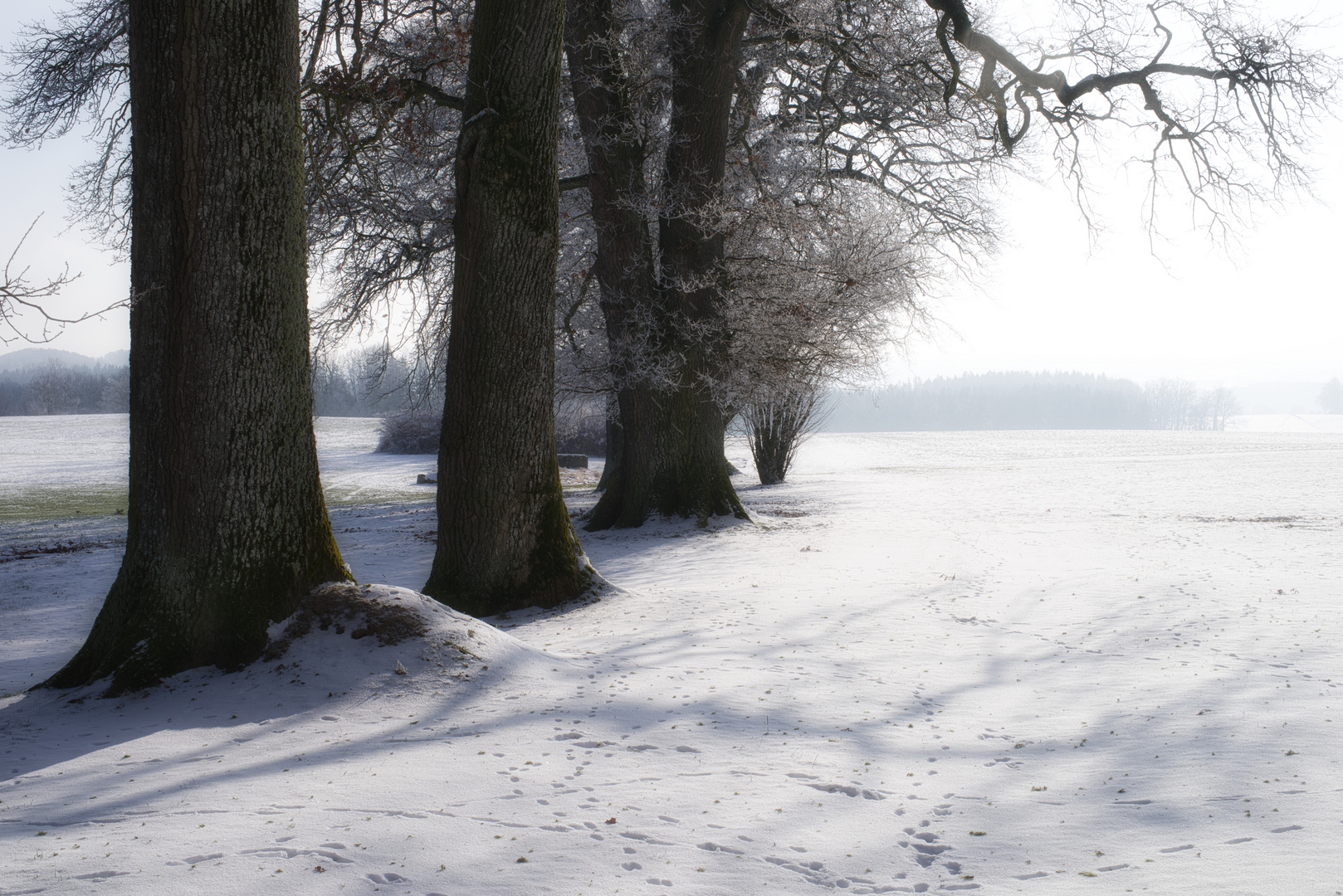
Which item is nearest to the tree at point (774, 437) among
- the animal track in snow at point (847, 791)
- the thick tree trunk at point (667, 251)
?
the thick tree trunk at point (667, 251)

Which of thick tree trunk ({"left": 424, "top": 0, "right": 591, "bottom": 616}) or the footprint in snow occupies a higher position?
thick tree trunk ({"left": 424, "top": 0, "right": 591, "bottom": 616})

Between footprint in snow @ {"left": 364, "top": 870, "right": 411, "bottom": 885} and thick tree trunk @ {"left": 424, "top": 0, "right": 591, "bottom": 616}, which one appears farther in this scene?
thick tree trunk @ {"left": 424, "top": 0, "right": 591, "bottom": 616}

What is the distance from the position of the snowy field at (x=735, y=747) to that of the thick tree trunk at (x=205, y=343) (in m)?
0.42

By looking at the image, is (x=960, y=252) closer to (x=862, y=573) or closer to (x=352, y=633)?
(x=862, y=573)

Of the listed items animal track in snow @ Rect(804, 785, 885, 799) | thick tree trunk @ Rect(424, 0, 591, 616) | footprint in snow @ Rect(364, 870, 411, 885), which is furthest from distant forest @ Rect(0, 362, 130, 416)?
animal track in snow @ Rect(804, 785, 885, 799)

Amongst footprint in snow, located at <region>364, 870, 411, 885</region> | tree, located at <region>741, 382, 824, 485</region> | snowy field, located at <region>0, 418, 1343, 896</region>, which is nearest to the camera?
footprint in snow, located at <region>364, 870, 411, 885</region>

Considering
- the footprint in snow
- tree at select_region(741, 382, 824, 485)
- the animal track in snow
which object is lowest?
the animal track in snow

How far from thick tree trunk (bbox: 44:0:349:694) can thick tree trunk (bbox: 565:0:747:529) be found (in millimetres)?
6435

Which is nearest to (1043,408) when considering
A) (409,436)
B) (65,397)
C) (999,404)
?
(999,404)

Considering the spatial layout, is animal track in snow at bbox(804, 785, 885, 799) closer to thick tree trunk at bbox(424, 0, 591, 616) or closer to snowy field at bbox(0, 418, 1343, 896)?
snowy field at bbox(0, 418, 1343, 896)

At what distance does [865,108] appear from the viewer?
12.3m

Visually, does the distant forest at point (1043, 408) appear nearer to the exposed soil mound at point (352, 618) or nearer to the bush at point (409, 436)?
the bush at point (409, 436)

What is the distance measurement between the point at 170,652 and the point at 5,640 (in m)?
2.96

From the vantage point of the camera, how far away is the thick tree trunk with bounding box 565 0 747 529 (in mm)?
10883
